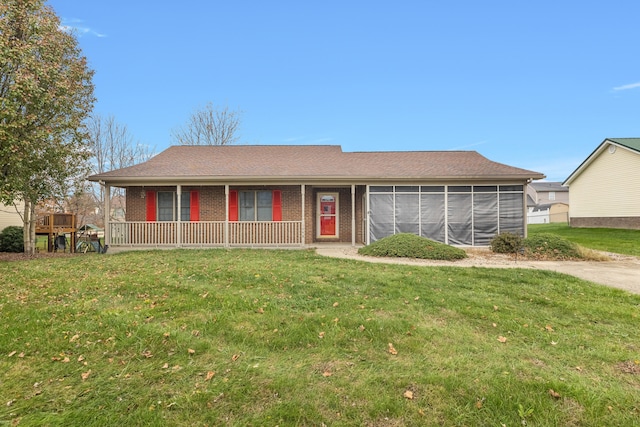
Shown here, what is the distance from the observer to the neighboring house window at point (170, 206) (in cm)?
1334

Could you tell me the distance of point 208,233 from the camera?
12.7 metres

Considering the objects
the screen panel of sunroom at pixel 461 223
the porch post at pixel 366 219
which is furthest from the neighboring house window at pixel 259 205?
the screen panel of sunroom at pixel 461 223

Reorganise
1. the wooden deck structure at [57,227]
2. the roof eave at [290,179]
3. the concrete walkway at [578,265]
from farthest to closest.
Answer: the wooden deck structure at [57,227] < the roof eave at [290,179] < the concrete walkway at [578,265]

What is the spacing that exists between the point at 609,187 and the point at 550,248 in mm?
17617

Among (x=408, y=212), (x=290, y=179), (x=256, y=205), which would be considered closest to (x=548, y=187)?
(x=408, y=212)

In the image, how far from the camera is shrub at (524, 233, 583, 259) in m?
9.66

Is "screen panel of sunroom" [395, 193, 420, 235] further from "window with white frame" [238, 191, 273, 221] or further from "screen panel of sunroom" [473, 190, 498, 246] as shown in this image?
"window with white frame" [238, 191, 273, 221]

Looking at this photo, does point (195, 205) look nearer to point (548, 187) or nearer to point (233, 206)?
point (233, 206)

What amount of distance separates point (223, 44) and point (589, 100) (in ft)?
78.2

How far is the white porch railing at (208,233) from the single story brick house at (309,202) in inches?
1.5

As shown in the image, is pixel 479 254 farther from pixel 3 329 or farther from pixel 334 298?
pixel 3 329

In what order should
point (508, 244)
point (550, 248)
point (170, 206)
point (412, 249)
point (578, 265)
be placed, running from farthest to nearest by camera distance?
1. point (170, 206)
2. point (508, 244)
3. point (550, 248)
4. point (412, 249)
5. point (578, 265)

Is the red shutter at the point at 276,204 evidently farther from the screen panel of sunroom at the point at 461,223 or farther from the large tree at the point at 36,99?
the large tree at the point at 36,99

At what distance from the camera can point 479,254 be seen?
10.4 metres
